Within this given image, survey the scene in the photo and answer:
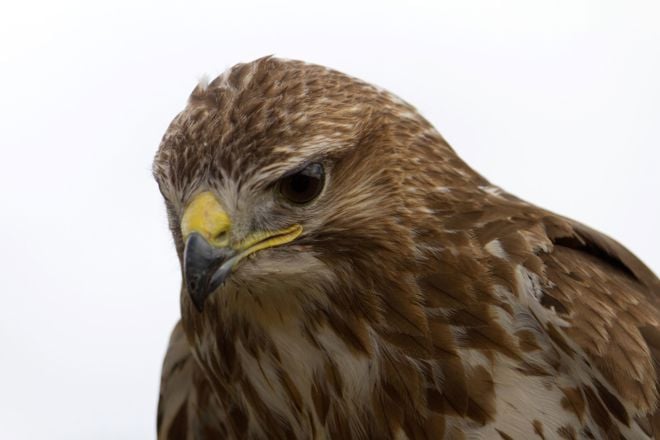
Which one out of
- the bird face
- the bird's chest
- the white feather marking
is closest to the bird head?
the bird face

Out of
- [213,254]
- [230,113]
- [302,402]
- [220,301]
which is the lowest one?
[302,402]

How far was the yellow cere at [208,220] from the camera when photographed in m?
4.14

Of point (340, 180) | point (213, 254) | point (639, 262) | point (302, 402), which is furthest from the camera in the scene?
point (639, 262)

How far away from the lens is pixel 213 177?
13.8 ft

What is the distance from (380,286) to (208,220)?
2.30 ft

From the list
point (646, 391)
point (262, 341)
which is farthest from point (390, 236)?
point (646, 391)

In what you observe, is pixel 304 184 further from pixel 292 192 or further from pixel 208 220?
pixel 208 220

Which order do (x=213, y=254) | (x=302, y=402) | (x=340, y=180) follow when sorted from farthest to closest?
1. (x=302, y=402)
2. (x=340, y=180)
3. (x=213, y=254)

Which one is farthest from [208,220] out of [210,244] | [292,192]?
[292,192]

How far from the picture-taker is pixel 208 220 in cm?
417

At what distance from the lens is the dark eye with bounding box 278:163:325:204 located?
4.27 m

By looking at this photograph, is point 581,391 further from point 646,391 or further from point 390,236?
point 390,236

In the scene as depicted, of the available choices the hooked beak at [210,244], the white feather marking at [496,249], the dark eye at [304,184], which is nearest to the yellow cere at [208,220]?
the hooked beak at [210,244]

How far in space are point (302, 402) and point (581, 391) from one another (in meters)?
1.02
